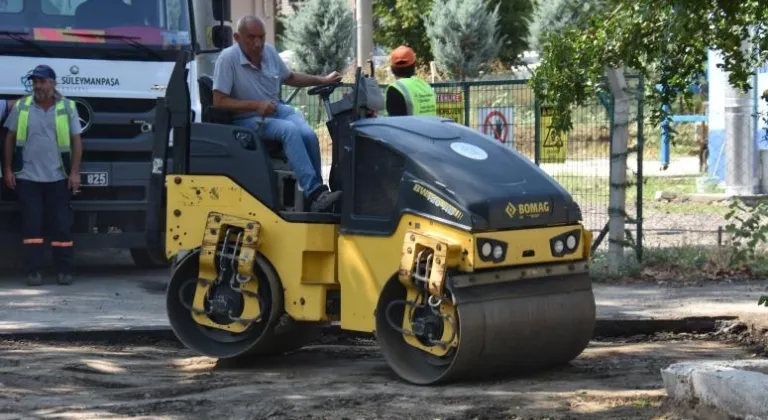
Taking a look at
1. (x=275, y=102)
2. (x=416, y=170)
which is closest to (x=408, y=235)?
(x=416, y=170)

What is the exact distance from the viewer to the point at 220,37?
13.2m

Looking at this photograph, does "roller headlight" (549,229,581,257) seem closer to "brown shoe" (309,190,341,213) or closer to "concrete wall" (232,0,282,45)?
"brown shoe" (309,190,341,213)

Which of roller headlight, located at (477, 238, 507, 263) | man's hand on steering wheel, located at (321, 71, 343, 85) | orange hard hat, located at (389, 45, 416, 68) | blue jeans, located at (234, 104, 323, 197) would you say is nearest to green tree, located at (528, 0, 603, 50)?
orange hard hat, located at (389, 45, 416, 68)

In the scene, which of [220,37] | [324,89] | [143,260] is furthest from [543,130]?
[324,89]

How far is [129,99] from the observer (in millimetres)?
12922

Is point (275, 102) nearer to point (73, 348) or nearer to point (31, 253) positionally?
point (73, 348)

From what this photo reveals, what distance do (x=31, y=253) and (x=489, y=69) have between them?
27.9 meters

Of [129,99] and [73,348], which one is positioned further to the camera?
[129,99]

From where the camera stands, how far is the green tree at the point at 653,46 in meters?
7.86

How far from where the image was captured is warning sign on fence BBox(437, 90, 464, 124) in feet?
49.5

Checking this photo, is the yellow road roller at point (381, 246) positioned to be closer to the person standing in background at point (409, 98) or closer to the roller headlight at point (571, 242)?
the roller headlight at point (571, 242)

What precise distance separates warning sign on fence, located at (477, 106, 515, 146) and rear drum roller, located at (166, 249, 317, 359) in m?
Result: 6.32

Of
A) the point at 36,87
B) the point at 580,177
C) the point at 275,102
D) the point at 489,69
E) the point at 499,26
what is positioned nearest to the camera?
the point at 275,102

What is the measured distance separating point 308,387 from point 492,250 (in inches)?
54.7
